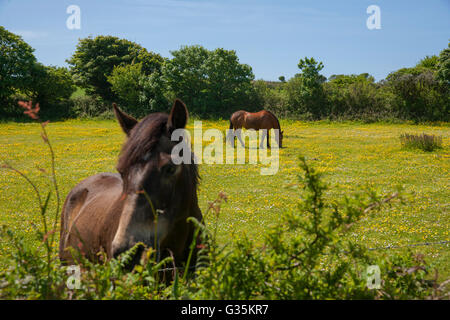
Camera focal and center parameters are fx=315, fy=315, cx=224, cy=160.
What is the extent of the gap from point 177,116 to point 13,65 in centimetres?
4384

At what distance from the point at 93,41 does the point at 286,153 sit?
43297 mm

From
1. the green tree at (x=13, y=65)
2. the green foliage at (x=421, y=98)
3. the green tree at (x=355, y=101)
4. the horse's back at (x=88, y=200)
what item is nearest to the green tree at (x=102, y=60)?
the green tree at (x=13, y=65)

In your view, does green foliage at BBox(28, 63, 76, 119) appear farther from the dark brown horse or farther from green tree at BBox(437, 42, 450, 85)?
green tree at BBox(437, 42, 450, 85)

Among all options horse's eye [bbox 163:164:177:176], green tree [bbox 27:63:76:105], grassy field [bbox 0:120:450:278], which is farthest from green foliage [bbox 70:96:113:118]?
horse's eye [bbox 163:164:177:176]

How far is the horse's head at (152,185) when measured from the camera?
2.04 metres

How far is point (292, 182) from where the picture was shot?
77.2 inches

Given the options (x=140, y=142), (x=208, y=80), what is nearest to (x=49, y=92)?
(x=208, y=80)

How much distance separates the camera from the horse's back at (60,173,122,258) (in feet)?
11.3

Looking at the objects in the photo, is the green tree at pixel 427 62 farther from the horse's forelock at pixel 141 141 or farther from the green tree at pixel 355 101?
the horse's forelock at pixel 141 141

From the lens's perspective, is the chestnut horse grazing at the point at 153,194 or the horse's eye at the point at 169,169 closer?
the chestnut horse grazing at the point at 153,194

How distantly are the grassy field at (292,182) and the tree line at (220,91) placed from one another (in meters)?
13.6

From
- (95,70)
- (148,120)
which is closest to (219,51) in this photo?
(95,70)

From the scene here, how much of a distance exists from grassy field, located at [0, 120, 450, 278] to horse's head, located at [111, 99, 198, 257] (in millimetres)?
637

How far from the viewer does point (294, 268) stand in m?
1.72
